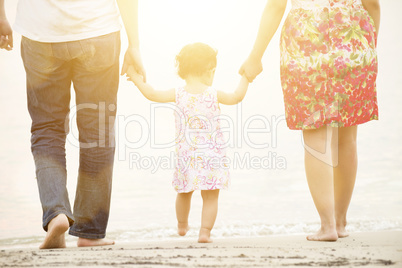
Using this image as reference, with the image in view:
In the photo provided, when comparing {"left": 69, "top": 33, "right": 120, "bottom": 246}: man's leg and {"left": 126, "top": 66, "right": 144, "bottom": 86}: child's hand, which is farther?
{"left": 126, "top": 66, "right": 144, "bottom": 86}: child's hand

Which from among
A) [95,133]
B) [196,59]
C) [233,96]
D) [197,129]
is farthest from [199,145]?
[95,133]

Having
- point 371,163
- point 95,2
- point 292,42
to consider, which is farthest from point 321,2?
point 371,163

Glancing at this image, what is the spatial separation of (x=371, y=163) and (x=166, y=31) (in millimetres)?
6438

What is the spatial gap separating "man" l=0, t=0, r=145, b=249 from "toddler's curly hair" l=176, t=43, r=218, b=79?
56 centimetres

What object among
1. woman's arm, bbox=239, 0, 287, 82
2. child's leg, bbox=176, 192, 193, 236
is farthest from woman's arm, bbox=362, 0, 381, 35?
child's leg, bbox=176, 192, 193, 236

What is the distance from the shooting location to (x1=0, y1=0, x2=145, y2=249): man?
108 inches

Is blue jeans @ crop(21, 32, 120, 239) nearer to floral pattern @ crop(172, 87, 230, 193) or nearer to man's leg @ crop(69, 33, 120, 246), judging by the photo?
man's leg @ crop(69, 33, 120, 246)

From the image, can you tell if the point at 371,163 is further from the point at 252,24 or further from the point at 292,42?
the point at 252,24

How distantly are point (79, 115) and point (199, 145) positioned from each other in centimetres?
72

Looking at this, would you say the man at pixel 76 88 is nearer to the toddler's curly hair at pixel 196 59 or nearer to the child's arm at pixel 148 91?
the child's arm at pixel 148 91

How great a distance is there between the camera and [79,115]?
2.88m

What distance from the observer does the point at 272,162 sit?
798 centimetres

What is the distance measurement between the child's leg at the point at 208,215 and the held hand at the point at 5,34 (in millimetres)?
1318

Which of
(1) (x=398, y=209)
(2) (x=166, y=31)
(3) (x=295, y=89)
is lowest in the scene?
(1) (x=398, y=209)
